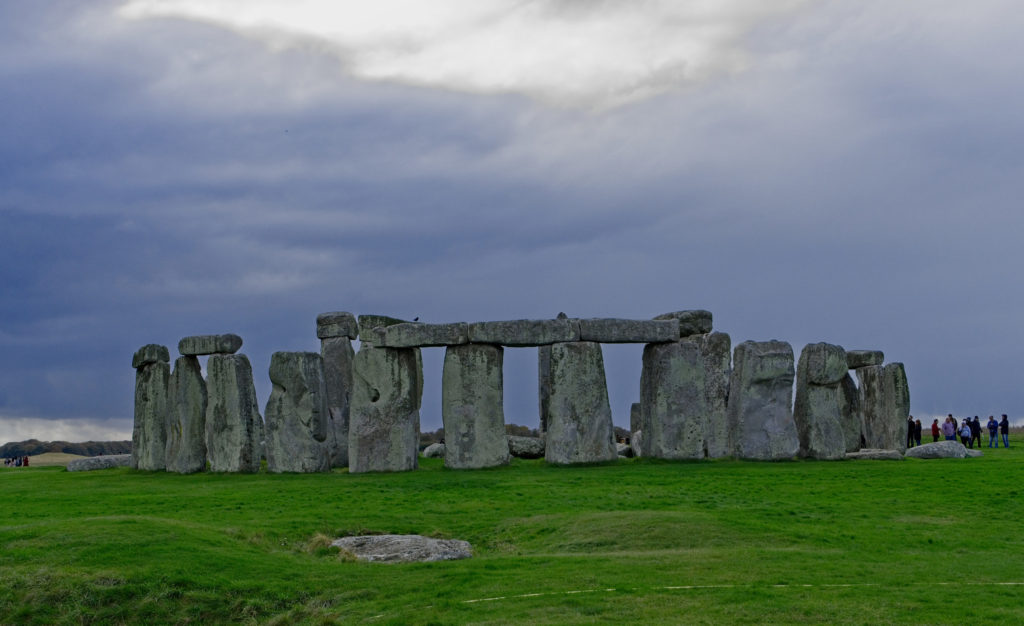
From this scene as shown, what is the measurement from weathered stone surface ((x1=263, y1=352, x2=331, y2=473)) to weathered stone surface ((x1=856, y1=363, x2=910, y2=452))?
15730 mm

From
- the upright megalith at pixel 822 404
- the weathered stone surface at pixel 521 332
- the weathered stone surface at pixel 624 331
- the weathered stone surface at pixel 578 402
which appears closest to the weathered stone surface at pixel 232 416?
the weathered stone surface at pixel 521 332

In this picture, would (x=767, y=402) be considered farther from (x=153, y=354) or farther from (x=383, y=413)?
(x=153, y=354)

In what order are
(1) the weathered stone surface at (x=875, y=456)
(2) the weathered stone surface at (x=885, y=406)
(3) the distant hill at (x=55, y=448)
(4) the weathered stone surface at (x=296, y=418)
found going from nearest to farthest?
(4) the weathered stone surface at (x=296, y=418) < (1) the weathered stone surface at (x=875, y=456) < (2) the weathered stone surface at (x=885, y=406) < (3) the distant hill at (x=55, y=448)

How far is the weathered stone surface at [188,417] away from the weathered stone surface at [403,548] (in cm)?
1428

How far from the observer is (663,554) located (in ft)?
52.5

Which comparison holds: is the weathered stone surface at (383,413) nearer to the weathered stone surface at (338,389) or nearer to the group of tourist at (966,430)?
the weathered stone surface at (338,389)

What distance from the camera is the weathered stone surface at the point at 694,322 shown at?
33.3 metres

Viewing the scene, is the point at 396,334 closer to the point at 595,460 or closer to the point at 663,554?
the point at 595,460

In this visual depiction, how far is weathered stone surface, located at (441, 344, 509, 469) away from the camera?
27781 millimetres

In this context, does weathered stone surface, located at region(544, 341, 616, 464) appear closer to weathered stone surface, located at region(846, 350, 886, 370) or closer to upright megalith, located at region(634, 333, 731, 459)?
upright megalith, located at region(634, 333, 731, 459)

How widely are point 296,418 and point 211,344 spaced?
330 cm

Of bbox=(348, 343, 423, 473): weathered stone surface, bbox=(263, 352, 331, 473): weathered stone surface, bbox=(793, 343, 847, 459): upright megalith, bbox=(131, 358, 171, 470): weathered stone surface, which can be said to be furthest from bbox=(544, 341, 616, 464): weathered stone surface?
bbox=(131, 358, 171, 470): weathered stone surface

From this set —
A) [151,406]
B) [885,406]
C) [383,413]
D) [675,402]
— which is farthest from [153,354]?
[885,406]

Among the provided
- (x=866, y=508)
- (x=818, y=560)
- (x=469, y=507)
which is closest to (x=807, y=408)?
(x=866, y=508)
